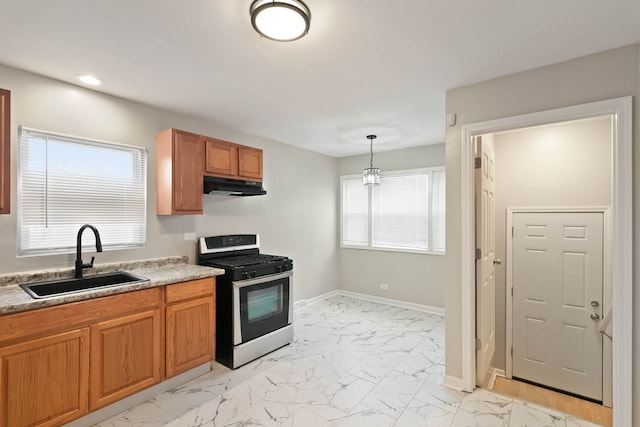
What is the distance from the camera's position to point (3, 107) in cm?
203

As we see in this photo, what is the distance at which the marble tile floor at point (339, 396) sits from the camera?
89.2 inches

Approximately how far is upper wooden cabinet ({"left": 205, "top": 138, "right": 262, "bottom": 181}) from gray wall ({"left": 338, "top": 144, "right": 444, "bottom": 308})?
2.31 metres

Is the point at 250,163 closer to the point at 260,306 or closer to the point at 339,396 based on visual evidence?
the point at 260,306

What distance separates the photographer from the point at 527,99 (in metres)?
2.34

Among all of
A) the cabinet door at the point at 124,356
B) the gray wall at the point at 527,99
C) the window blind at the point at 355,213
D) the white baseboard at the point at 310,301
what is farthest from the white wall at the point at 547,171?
the cabinet door at the point at 124,356

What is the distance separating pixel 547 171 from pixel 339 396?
3.03 metres

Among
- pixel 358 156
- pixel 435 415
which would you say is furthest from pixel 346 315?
pixel 358 156

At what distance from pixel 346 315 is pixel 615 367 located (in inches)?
120

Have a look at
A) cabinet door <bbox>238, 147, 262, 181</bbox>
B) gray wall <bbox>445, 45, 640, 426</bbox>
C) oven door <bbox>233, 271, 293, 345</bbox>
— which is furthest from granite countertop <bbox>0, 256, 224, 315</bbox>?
gray wall <bbox>445, 45, 640, 426</bbox>

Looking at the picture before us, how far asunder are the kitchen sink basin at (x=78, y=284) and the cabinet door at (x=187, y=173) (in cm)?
74

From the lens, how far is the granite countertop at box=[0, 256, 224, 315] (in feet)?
6.27

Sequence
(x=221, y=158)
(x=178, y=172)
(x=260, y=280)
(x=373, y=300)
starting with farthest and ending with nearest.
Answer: (x=373, y=300) → (x=221, y=158) → (x=260, y=280) → (x=178, y=172)

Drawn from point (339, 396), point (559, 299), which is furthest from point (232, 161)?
point (559, 299)

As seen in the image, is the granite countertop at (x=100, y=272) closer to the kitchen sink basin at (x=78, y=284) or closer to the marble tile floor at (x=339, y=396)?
the kitchen sink basin at (x=78, y=284)
